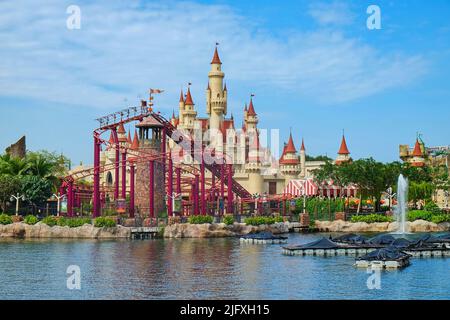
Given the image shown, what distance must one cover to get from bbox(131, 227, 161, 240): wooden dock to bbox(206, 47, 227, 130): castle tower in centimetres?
5500

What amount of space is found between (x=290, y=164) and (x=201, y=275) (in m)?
80.9

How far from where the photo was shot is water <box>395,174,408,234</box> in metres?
85.0

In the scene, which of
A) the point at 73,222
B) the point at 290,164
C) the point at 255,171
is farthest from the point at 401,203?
the point at 73,222

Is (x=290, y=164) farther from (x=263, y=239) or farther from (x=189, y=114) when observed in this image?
(x=263, y=239)

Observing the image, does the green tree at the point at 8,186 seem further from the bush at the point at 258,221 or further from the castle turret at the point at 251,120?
the castle turret at the point at 251,120

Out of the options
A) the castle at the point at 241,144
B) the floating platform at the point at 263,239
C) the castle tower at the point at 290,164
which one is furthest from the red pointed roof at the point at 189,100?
the floating platform at the point at 263,239

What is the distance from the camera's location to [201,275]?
45375 millimetres

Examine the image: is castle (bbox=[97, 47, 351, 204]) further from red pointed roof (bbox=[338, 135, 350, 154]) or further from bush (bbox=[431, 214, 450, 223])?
bush (bbox=[431, 214, 450, 223])

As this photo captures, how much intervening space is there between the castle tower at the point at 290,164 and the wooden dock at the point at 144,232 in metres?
51.9

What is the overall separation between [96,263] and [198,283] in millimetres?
12255

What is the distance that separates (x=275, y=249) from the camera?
208 feet
